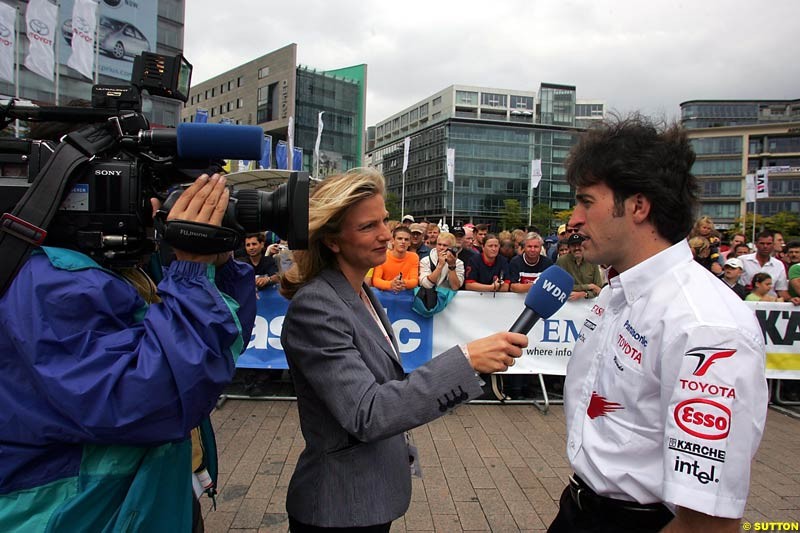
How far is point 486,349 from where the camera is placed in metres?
1.48

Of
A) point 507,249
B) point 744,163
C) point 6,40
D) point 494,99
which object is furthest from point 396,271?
point 494,99

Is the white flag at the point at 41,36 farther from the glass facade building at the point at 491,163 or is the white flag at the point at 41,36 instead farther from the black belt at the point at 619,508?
the glass facade building at the point at 491,163

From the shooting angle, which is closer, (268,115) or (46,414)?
(46,414)

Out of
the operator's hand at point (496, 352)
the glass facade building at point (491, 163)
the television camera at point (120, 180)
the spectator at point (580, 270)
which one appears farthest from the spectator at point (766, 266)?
the glass facade building at point (491, 163)

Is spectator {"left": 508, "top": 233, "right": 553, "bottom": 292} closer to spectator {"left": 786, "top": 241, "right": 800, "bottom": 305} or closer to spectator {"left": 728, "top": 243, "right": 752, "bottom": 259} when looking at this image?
spectator {"left": 786, "top": 241, "right": 800, "bottom": 305}

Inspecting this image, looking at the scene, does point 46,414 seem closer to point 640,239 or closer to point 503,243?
point 640,239

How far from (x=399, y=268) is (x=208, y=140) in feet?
16.8

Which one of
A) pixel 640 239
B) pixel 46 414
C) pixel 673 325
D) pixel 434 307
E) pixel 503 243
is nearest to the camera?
pixel 46 414

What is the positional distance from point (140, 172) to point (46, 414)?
0.61m

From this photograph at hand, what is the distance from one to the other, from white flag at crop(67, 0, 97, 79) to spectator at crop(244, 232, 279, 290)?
45.7 ft

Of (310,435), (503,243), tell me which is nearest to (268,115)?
(503,243)

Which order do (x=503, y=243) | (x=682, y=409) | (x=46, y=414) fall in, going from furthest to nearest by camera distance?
(x=503, y=243) < (x=682, y=409) < (x=46, y=414)

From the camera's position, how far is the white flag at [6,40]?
1334 centimetres

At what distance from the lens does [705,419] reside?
4.00 ft
